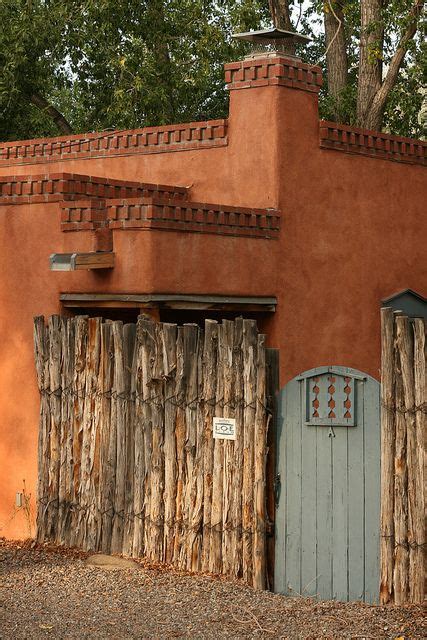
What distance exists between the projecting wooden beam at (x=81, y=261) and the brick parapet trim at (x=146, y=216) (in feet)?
1.00

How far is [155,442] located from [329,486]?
1.84 meters

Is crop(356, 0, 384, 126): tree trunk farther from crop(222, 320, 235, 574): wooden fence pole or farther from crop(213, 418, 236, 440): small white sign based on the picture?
crop(213, 418, 236, 440): small white sign

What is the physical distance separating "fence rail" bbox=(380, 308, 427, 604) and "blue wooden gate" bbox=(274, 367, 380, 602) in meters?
0.16

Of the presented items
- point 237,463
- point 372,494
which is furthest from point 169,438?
point 372,494

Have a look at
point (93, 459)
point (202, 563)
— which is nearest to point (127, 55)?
point (93, 459)

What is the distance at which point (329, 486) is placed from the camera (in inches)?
341

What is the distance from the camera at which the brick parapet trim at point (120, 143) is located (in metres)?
14.7

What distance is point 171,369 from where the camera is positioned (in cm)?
971

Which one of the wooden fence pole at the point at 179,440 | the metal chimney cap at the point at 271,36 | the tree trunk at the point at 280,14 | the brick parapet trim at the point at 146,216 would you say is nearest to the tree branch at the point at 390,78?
the tree trunk at the point at 280,14

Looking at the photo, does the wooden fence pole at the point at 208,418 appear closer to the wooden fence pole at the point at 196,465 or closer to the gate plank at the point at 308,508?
the wooden fence pole at the point at 196,465

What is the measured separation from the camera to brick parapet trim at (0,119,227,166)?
580 inches

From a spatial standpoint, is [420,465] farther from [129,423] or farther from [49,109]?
[49,109]

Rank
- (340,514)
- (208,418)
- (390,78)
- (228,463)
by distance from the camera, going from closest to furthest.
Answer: (340,514)
(228,463)
(208,418)
(390,78)

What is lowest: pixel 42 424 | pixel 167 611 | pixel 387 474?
pixel 167 611
